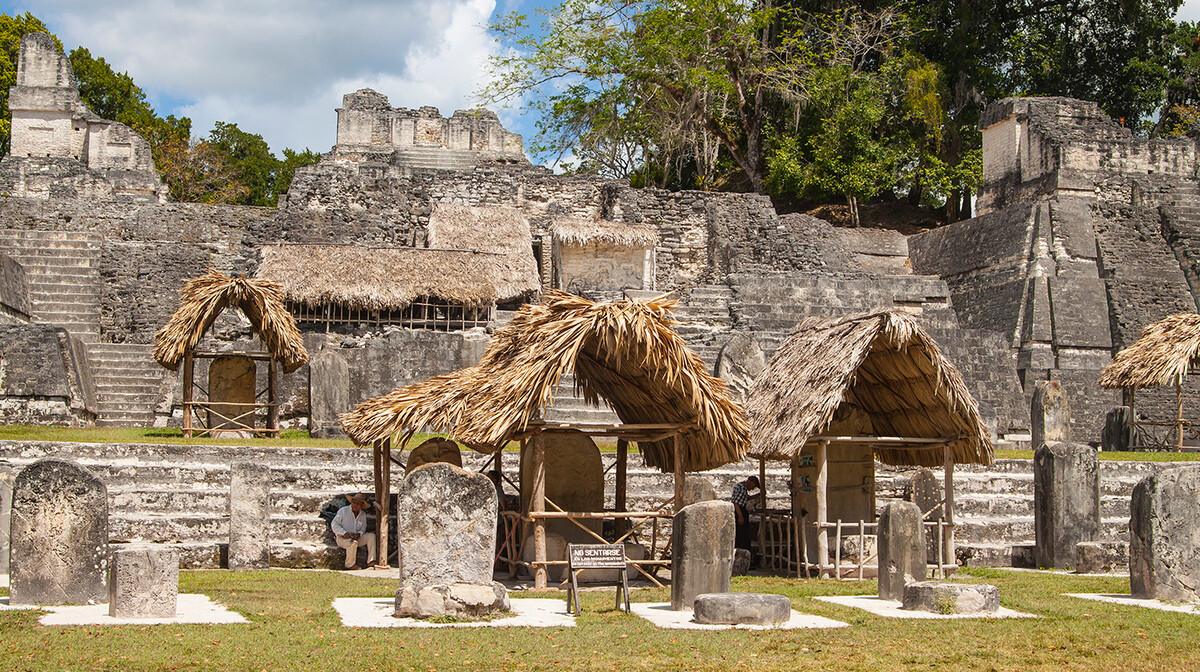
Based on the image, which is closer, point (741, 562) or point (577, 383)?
point (577, 383)

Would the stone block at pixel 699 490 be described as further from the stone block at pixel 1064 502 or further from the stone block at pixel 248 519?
the stone block at pixel 248 519

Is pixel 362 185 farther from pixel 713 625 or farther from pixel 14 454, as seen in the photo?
pixel 713 625

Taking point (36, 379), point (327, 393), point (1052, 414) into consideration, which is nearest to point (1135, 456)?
point (1052, 414)

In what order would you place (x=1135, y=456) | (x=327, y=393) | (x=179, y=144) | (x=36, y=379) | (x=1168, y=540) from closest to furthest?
(x=1168, y=540) → (x=1135, y=456) → (x=327, y=393) → (x=36, y=379) → (x=179, y=144)

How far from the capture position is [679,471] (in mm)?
10773

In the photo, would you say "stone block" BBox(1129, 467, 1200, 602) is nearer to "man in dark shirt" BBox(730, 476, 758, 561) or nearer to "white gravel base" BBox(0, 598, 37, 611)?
"man in dark shirt" BBox(730, 476, 758, 561)

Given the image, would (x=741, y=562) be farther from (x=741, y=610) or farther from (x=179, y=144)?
(x=179, y=144)

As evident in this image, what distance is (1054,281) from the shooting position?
974 inches

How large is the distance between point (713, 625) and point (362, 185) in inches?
864

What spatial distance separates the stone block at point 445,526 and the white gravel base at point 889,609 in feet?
9.80

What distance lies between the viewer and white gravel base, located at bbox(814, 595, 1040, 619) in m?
8.63

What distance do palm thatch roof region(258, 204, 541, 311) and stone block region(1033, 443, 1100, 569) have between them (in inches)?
479

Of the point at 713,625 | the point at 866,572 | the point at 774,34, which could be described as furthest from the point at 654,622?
the point at 774,34

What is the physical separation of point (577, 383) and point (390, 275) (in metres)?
11.2
